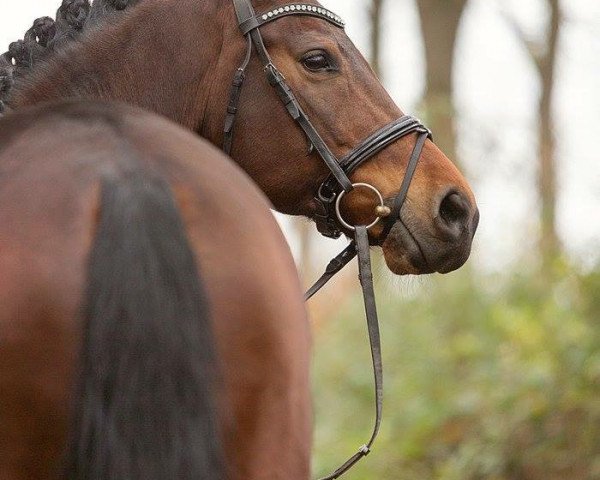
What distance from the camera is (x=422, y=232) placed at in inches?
139

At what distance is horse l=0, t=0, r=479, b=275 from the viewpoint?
11.8 ft

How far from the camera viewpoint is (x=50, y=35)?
148 inches

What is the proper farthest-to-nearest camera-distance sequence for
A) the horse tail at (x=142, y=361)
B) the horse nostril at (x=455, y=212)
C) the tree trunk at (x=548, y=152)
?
the tree trunk at (x=548, y=152), the horse nostril at (x=455, y=212), the horse tail at (x=142, y=361)

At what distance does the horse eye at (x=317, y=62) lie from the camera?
3.70 m

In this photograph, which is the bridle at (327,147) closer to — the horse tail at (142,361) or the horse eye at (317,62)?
the horse eye at (317,62)

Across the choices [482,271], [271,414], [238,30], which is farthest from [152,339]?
[482,271]

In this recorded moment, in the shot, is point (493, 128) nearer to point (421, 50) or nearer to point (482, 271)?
point (421, 50)

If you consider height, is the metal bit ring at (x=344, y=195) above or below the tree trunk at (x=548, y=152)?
above

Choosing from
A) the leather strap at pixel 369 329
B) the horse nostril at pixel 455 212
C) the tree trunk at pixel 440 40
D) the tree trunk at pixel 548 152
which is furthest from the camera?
the tree trunk at pixel 440 40

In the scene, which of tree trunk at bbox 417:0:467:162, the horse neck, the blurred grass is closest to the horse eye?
the horse neck

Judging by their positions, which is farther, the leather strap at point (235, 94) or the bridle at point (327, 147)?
the leather strap at point (235, 94)

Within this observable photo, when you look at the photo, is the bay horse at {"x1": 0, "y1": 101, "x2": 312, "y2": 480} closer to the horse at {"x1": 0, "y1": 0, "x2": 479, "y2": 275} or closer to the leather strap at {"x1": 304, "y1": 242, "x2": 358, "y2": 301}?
the horse at {"x1": 0, "y1": 0, "x2": 479, "y2": 275}

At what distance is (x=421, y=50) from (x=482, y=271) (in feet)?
12.4

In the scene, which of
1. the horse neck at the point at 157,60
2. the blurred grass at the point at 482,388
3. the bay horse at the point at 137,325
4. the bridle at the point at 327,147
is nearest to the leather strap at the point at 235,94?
the bridle at the point at 327,147
